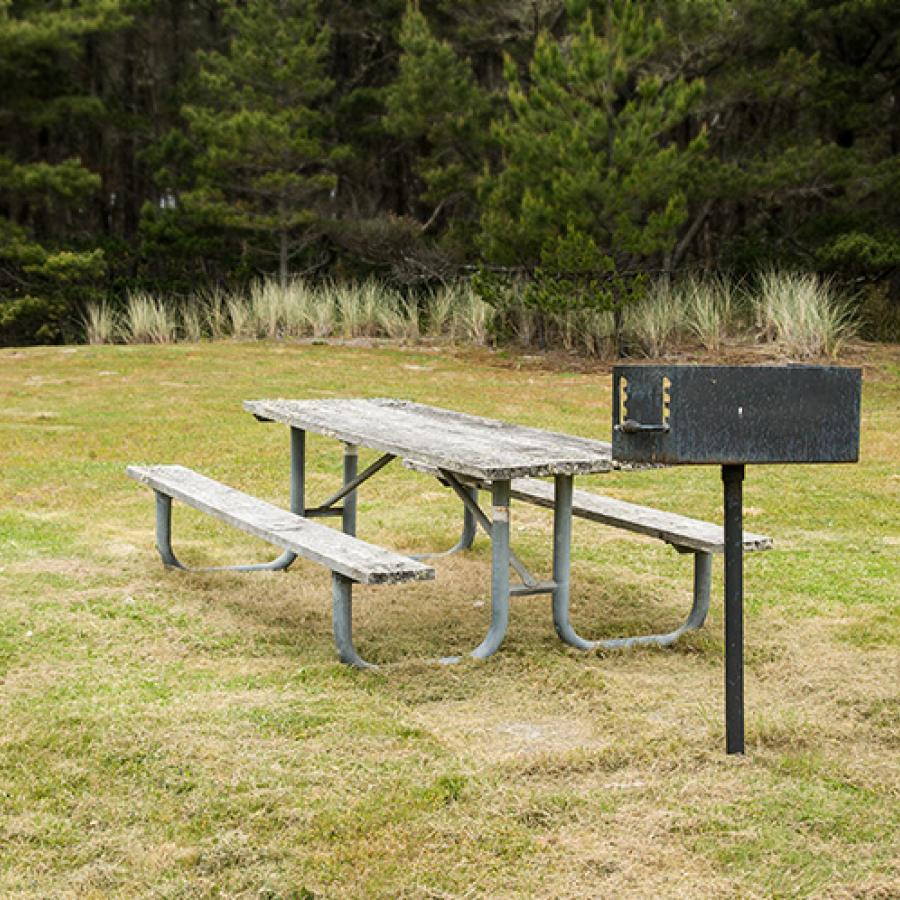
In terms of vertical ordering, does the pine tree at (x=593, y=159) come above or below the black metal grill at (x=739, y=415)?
above

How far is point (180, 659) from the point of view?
432 centimetres

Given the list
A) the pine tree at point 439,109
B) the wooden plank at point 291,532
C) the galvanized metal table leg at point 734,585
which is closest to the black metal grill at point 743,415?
the galvanized metal table leg at point 734,585

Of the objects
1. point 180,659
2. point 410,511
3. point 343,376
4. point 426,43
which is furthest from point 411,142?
point 180,659

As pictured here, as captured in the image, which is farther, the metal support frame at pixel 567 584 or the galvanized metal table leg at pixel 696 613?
the galvanized metal table leg at pixel 696 613

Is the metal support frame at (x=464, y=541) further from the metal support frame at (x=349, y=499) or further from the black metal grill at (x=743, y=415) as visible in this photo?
the black metal grill at (x=743, y=415)

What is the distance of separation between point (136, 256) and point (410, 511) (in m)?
15.6

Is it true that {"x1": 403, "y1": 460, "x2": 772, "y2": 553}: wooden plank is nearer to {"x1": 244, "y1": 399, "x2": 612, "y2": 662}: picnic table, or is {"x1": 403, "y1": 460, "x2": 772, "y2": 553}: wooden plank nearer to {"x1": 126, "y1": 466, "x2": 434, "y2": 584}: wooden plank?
{"x1": 244, "y1": 399, "x2": 612, "y2": 662}: picnic table

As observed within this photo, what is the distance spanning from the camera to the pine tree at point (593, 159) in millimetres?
14531

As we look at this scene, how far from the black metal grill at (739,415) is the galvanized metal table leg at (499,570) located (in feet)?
3.60

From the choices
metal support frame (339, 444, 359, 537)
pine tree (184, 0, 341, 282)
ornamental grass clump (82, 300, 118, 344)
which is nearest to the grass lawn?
metal support frame (339, 444, 359, 537)

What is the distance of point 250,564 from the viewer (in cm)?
582

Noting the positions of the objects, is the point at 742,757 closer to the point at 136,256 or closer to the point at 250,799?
the point at 250,799

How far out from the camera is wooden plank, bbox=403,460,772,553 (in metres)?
4.47

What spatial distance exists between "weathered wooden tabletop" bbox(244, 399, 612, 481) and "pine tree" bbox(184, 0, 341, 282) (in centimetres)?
1451
